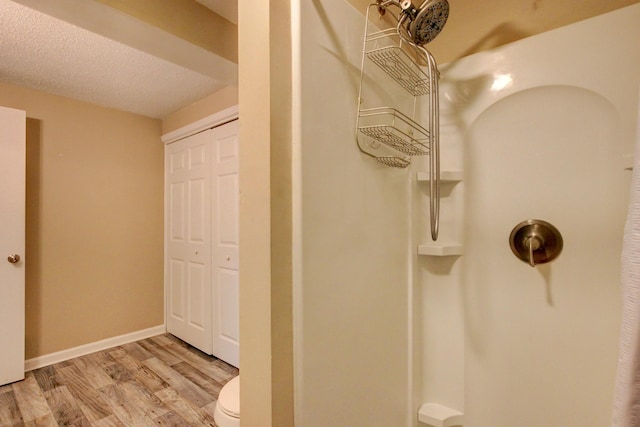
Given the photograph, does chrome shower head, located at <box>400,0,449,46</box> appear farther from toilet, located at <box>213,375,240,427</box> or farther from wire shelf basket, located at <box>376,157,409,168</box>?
toilet, located at <box>213,375,240,427</box>

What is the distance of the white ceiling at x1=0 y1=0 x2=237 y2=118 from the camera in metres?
1.30

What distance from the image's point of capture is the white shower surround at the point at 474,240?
845 mm

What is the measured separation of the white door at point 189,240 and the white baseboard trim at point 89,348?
175mm

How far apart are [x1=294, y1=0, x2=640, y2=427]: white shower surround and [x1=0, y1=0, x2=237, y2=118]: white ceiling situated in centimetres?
99

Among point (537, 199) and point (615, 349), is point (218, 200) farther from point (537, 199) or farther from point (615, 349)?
point (615, 349)

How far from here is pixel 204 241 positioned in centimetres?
267

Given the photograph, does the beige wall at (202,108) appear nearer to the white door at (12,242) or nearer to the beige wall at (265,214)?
the white door at (12,242)

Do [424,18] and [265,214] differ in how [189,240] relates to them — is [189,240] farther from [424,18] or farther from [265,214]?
[424,18]

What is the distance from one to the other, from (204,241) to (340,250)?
6.84 ft

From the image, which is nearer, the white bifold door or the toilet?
the toilet

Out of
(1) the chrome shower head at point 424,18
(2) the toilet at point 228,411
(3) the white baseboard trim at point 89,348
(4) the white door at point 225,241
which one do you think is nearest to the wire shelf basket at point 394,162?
(1) the chrome shower head at point 424,18

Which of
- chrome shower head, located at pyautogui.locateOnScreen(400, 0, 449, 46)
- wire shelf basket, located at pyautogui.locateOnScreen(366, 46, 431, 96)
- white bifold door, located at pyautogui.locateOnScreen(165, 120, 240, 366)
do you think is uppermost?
chrome shower head, located at pyautogui.locateOnScreen(400, 0, 449, 46)

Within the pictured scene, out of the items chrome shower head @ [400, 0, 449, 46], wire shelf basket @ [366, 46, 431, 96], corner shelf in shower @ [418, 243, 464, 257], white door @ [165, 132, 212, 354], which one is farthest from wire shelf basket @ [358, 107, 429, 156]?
white door @ [165, 132, 212, 354]

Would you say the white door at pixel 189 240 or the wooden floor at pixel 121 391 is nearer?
the wooden floor at pixel 121 391
